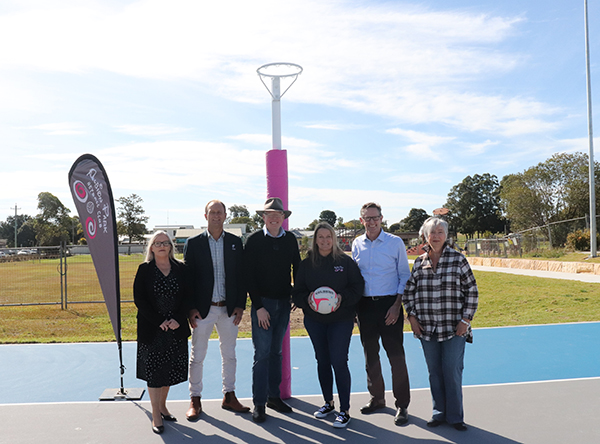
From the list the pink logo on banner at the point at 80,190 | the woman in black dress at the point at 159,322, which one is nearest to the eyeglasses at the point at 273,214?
the woman in black dress at the point at 159,322

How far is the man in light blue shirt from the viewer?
432 cm

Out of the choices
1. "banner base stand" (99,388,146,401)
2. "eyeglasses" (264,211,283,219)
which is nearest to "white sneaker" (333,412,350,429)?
"eyeglasses" (264,211,283,219)

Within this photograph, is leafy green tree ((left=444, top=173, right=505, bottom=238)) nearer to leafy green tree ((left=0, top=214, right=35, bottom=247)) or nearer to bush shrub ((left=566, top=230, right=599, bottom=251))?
bush shrub ((left=566, top=230, right=599, bottom=251))

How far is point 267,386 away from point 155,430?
106 cm

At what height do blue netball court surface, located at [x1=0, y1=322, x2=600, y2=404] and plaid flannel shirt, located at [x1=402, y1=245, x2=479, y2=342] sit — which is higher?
plaid flannel shirt, located at [x1=402, y1=245, x2=479, y2=342]

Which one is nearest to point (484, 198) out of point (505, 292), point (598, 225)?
point (598, 225)

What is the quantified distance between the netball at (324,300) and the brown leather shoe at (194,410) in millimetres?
1509

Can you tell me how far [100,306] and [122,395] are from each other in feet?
26.8

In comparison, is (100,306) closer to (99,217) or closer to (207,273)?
(99,217)

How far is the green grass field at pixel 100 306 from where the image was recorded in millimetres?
9062

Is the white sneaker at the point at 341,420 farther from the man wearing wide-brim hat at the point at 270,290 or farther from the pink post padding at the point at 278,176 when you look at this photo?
the pink post padding at the point at 278,176

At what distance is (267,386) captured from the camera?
4.38 metres

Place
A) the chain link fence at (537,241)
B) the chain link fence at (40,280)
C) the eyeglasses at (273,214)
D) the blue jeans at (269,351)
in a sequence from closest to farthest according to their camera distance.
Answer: the blue jeans at (269,351)
the eyeglasses at (273,214)
the chain link fence at (40,280)
the chain link fence at (537,241)

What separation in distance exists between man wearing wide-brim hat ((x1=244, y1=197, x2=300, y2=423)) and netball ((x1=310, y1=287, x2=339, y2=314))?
0.38 meters
